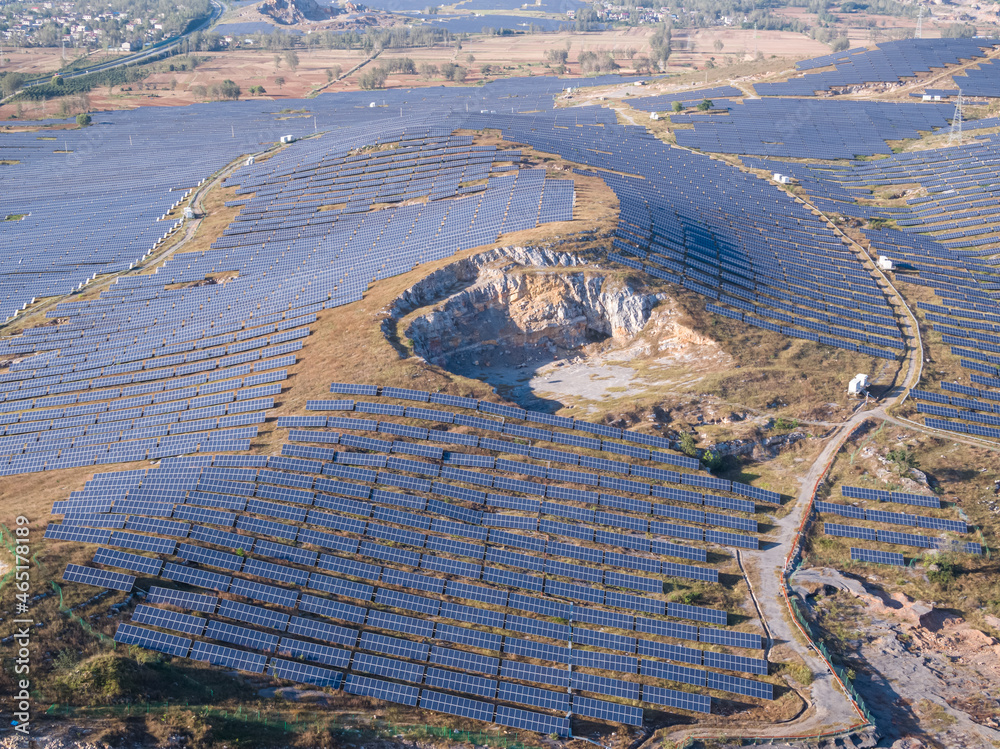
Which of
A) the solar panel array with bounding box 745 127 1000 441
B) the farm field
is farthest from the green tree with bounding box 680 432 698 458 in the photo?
the solar panel array with bounding box 745 127 1000 441

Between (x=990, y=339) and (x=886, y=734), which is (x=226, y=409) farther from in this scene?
(x=990, y=339)

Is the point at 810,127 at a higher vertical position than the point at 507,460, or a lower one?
higher


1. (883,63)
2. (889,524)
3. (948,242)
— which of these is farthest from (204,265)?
(883,63)

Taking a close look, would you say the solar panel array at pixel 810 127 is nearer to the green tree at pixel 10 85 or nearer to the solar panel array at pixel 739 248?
the solar panel array at pixel 739 248

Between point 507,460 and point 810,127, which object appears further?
point 810,127

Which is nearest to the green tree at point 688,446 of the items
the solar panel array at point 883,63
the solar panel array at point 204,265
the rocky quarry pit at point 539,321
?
the rocky quarry pit at point 539,321

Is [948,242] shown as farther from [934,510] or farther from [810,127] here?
[934,510]
